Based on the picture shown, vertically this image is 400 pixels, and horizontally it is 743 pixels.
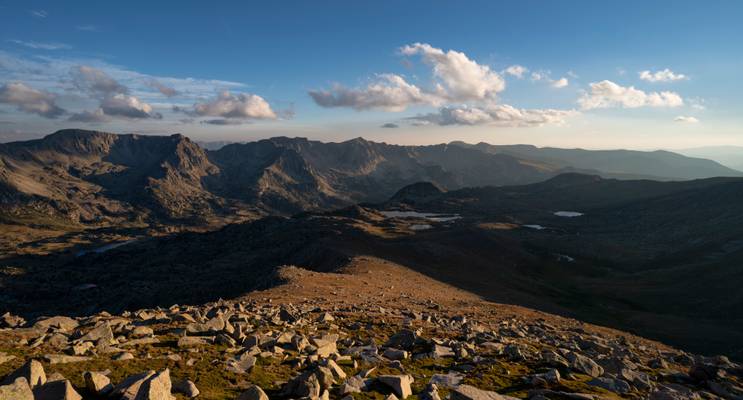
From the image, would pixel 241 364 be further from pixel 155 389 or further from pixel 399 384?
pixel 399 384

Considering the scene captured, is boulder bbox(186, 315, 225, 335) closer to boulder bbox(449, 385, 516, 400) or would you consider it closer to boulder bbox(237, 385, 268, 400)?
boulder bbox(237, 385, 268, 400)

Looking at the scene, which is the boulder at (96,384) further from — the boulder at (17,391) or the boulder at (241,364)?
the boulder at (241,364)

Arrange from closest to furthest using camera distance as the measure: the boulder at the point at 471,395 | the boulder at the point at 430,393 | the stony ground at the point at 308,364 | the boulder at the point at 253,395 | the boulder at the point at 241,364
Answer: the boulder at the point at 253,395 → the stony ground at the point at 308,364 → the boulder at the point at 430,393 → the boulder at the point at 471,395 → the boulder at the point at 241,364

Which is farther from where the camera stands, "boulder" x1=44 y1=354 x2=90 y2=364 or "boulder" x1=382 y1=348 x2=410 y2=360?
"boulder" x1=382 y1=348 x2=410 y2=360

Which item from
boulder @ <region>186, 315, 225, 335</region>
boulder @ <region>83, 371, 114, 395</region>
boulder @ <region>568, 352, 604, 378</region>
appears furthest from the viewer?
boulder @ <region>186, 315, 225, 335</region>

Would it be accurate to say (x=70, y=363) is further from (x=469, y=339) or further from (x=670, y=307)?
(x=670, y=307)

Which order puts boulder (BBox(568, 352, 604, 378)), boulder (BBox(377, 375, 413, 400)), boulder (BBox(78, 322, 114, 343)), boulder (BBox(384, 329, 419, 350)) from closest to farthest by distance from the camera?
boulder (BBox(377, 375, 413, 400)) → boulder (BBox(78, 322, 114, 343)) → boulder (BBox(568, 352, 604, 378)) → boulder (BBox(384, 329, 419, 350))

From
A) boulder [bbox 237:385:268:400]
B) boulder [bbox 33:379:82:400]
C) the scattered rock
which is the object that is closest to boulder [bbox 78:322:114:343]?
boulder [bbox 33:379:82:400]

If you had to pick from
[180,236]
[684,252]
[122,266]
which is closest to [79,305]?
[122,266]

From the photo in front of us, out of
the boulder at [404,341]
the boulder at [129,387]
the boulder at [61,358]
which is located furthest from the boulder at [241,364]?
the boulder at [404,341]

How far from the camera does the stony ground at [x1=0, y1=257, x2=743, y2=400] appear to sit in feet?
41.8

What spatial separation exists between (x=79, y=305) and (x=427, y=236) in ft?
317

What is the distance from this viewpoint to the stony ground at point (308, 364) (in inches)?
502

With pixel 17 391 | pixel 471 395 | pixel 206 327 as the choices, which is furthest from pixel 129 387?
pixel 471 395
